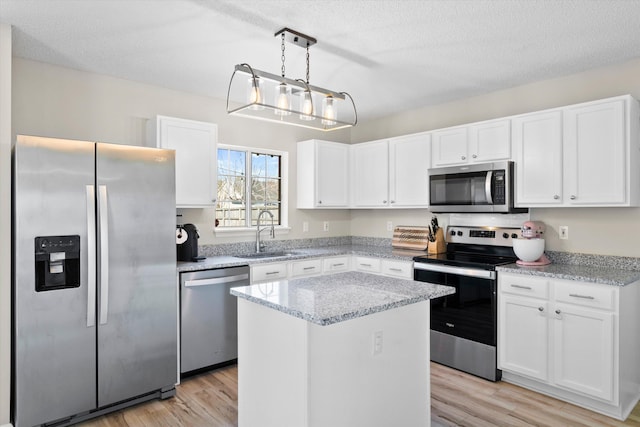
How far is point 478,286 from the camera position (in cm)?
327

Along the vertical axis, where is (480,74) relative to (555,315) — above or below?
above

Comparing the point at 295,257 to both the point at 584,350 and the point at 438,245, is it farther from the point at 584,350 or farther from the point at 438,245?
the point at 584,350

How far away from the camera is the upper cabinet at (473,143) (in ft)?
11.4

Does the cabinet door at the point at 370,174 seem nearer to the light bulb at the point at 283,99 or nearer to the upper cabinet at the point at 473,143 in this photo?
the upper cabinet at the point at 473,143

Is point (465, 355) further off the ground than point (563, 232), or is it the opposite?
point (563, 232)

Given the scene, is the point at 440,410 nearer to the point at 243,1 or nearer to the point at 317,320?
the point at 317,320

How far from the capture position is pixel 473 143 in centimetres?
367

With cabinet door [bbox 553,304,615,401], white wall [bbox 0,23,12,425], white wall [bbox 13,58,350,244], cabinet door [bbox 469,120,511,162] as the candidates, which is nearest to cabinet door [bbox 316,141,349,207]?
white wall [bbox 13,58,350,244]

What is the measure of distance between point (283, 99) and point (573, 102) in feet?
8.47

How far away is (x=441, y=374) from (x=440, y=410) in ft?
2.09

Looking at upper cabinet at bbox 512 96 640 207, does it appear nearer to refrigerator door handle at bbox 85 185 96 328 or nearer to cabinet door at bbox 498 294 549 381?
cabinet door at bbox 498 294 549 381

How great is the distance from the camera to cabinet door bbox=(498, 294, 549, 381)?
2.95 metres

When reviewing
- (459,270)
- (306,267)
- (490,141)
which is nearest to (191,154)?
(306,267)

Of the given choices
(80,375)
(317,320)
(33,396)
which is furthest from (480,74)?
(33,396)
